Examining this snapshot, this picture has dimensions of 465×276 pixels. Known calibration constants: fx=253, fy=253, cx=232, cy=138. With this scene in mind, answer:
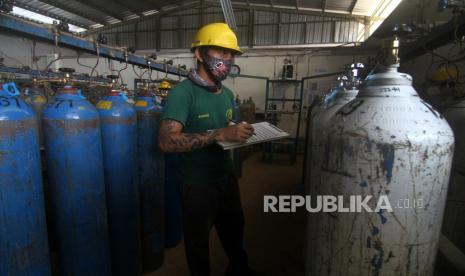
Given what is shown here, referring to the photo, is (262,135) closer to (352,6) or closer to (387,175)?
(387,175)

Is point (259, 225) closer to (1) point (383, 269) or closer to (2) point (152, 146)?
(2) point (152, 146)

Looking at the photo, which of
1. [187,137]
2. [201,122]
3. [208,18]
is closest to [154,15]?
[208,18]

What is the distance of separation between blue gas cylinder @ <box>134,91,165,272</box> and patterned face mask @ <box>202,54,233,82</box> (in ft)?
1.96

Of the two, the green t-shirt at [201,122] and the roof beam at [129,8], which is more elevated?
the roof beam at [129,8]

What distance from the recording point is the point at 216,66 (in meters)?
1.21

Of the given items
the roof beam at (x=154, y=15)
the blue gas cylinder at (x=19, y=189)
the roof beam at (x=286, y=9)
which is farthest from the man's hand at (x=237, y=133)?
the roof beam at (x=154, y=15)

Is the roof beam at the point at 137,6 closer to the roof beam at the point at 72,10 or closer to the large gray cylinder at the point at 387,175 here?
the roof beam at the point at 72,10

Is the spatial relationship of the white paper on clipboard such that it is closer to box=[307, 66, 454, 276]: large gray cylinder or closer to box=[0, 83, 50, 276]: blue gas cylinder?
box=[307, 66, 454, 276]: large gray cylinder

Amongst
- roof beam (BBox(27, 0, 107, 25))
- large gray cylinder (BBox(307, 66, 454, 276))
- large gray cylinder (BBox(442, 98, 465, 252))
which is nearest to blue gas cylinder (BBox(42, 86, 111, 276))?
large gray cylinder (BBox(307, 66, 454, 276))

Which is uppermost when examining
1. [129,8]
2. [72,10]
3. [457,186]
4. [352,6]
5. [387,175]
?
[129,8]

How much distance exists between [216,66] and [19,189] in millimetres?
920

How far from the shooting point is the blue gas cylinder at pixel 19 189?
0.88 metres

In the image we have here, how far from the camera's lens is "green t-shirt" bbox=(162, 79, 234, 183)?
113 centimetres

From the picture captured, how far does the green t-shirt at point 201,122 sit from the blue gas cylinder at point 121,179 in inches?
14.8
